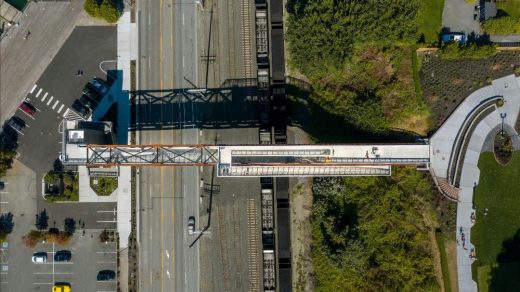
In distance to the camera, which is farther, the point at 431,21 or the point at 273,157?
the point at 431,21

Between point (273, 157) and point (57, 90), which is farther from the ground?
point (57, 90)

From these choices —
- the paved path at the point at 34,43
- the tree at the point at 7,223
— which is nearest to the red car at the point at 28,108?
the paved path at the point at 34,43

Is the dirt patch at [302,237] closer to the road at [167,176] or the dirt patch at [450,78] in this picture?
the road at [167,176]

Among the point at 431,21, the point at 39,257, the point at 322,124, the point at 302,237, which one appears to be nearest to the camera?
the point at 302,237

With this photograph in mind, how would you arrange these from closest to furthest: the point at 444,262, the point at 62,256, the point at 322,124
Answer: the point at 444,262, the point at 322,124, the point at 62,256

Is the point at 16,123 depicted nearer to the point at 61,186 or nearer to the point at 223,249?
the point at 61,186

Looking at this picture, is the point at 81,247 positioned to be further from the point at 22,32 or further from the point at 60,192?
the point at 22,32

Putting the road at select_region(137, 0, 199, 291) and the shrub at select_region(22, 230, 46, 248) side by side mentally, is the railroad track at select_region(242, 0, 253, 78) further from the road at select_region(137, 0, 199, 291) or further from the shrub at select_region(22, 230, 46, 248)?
the shrub at select_region(22, 230, 46, 248)

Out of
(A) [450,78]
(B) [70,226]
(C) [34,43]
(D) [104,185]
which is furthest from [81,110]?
(A) [450,78]
